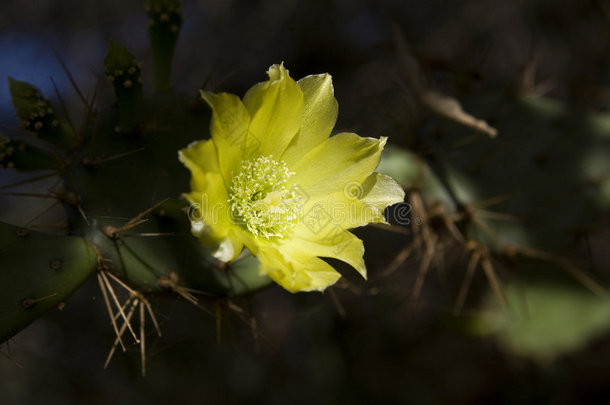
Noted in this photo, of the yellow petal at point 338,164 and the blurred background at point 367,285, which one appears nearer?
the yellow petal at point 338,164

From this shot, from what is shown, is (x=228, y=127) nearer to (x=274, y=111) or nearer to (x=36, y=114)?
(x=274, y=111)

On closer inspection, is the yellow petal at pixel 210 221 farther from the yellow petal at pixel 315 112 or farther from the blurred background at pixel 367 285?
the blurred background at pixel 367 285

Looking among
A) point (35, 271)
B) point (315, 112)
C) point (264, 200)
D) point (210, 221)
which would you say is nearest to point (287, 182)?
point (264, 200)

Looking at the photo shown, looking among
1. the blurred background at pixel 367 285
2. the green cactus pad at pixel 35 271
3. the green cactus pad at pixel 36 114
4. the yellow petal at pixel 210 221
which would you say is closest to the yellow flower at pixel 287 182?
the yellow petal at pixel 210 221

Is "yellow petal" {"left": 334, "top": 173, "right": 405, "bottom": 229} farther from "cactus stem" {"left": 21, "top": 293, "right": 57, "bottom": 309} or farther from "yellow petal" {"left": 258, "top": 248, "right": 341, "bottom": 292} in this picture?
"cactus stem" {"left": 21, "top": 293, "right": 57, "bottom": 309}

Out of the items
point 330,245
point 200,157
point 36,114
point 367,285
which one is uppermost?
point 36,114

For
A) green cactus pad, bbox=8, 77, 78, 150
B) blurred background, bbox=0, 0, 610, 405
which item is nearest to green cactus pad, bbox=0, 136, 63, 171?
green cactus pad, bbox=8, 77, 78, 150
